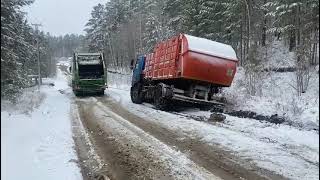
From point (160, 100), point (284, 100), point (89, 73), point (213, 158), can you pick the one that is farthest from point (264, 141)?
point (89, 73)

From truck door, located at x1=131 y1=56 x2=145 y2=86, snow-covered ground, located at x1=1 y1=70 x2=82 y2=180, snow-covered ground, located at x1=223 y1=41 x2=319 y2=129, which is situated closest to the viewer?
snow-covered ground, located at x1=1 y1=70 x2=82 y2=180

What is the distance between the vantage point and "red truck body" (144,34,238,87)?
17.8 m

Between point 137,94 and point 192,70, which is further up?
point 192,70

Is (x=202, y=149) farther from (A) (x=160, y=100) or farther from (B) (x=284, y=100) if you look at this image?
(A) (x=160, y=100)

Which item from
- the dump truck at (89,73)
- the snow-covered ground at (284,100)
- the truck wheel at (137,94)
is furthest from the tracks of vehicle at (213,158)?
the dump truck at (89,73)

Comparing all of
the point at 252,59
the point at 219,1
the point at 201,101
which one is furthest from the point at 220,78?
the point at 219,1

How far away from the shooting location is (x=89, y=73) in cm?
3306

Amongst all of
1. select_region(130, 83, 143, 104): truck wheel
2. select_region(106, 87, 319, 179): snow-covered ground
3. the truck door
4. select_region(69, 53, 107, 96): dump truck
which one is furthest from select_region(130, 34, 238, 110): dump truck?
select_region(69, 53, 107, 96): dump truck

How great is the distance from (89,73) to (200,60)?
16.5 meters

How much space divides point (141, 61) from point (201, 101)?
7.78 m

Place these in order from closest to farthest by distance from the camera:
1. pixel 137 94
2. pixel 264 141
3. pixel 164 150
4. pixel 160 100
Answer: pixel 164 150
pixel 264 141
pixel 160 100
pixel 137 94

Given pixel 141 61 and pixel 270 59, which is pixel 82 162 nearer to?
pixel 141 61

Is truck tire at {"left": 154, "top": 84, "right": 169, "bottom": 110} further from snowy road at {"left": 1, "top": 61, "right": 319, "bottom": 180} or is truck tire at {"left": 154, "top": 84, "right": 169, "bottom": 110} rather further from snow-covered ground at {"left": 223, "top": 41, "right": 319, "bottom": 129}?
snowy road at {"left": 1, "top": 61, "right": 319, "bottom": 180}

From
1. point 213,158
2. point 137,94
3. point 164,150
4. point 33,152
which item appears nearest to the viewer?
point 213,158
